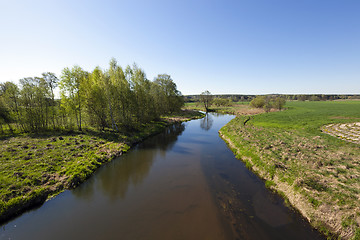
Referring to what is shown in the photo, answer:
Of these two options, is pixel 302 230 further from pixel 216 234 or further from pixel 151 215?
pixel 151 215

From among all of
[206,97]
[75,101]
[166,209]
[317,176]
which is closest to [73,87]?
[75,101]

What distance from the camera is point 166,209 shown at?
Result: 35.2 feet

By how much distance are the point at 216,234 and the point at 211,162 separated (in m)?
10.4

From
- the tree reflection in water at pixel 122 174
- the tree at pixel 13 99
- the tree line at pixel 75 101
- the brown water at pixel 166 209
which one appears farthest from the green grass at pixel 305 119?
the tree at pixel 13 99

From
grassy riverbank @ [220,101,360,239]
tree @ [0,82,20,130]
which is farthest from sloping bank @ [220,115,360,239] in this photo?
tree @ [0,82,20,130]

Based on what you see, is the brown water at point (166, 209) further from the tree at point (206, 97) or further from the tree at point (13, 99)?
the tree at point (206, 97)

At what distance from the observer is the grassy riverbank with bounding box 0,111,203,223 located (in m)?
10.9

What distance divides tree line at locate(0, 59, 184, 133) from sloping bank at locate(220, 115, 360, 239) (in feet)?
84.4

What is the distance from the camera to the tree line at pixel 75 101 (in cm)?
2562

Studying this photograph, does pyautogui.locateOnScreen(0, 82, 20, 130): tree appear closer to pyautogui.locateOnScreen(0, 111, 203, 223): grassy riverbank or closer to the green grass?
Result: pyautogui.locateOnScreen(0, 111, 203, 223): grassy riverbank

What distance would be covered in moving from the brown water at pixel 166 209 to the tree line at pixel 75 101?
17.1m

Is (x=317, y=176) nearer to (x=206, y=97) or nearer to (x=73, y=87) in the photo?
(x=73, y=87)

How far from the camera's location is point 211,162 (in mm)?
18672

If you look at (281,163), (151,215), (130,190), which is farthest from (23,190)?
(281,163)
